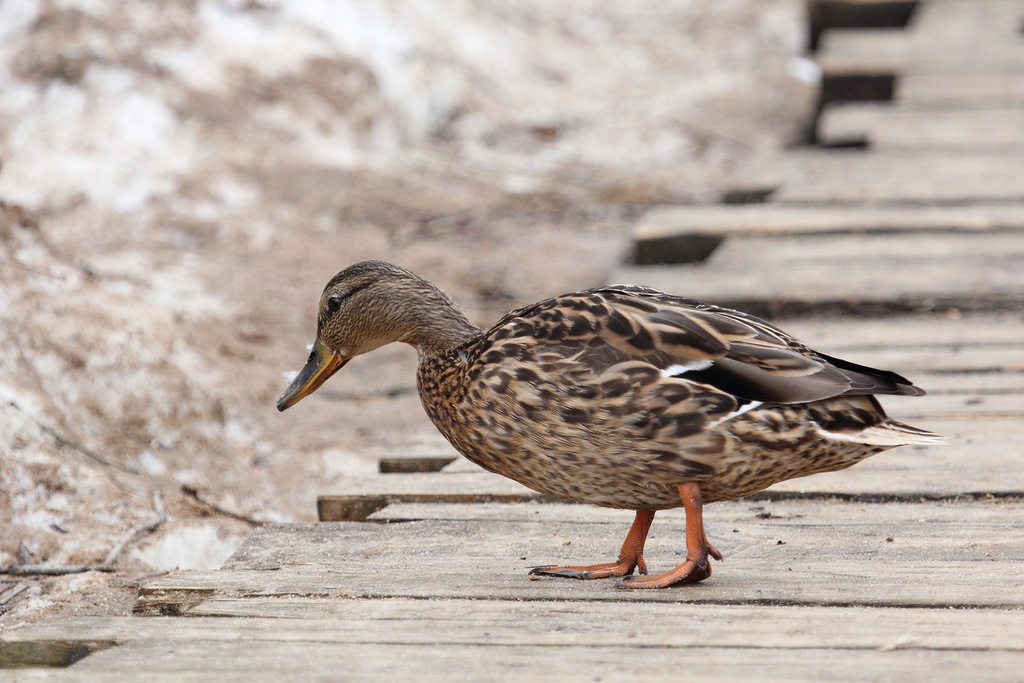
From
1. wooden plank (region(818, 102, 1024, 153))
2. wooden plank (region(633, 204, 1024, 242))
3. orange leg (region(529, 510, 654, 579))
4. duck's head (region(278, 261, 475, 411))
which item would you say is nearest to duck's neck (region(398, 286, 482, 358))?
duck's head (region(278, 261, 475, 411))

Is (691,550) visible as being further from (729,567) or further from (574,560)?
(574,560)

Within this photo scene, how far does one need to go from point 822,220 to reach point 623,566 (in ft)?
11.8

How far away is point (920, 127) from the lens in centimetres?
795

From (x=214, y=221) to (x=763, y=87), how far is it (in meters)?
4.57

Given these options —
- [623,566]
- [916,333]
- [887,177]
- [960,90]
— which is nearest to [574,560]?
[623,566]

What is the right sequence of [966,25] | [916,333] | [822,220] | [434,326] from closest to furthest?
[434,326]
[916,333]
[822,220]
[966,25]

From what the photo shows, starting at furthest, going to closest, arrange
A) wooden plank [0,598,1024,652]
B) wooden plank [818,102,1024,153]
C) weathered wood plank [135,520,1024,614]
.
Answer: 1. wooden plank [818,102,1024,153]
2. weathered wood plank [135,520,1024,614]
3. wooden plank [0,598,1024,652]

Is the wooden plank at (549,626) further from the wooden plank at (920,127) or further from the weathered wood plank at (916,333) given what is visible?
the wooden plank at (920,127)

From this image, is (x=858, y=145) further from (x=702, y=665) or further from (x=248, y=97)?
(x=702, y=665)

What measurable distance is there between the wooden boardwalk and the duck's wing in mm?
419

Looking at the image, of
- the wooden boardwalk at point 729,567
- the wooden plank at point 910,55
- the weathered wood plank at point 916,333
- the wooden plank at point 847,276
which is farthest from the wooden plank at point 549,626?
the wooden plank at point 910,55

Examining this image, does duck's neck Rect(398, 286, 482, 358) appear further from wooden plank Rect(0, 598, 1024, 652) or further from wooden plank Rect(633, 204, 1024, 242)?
wooden plank Rect(633, 204, 1024, 242)

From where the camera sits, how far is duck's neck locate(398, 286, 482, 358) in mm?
3393

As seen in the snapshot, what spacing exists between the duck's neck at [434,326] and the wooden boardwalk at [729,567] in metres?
0.46
